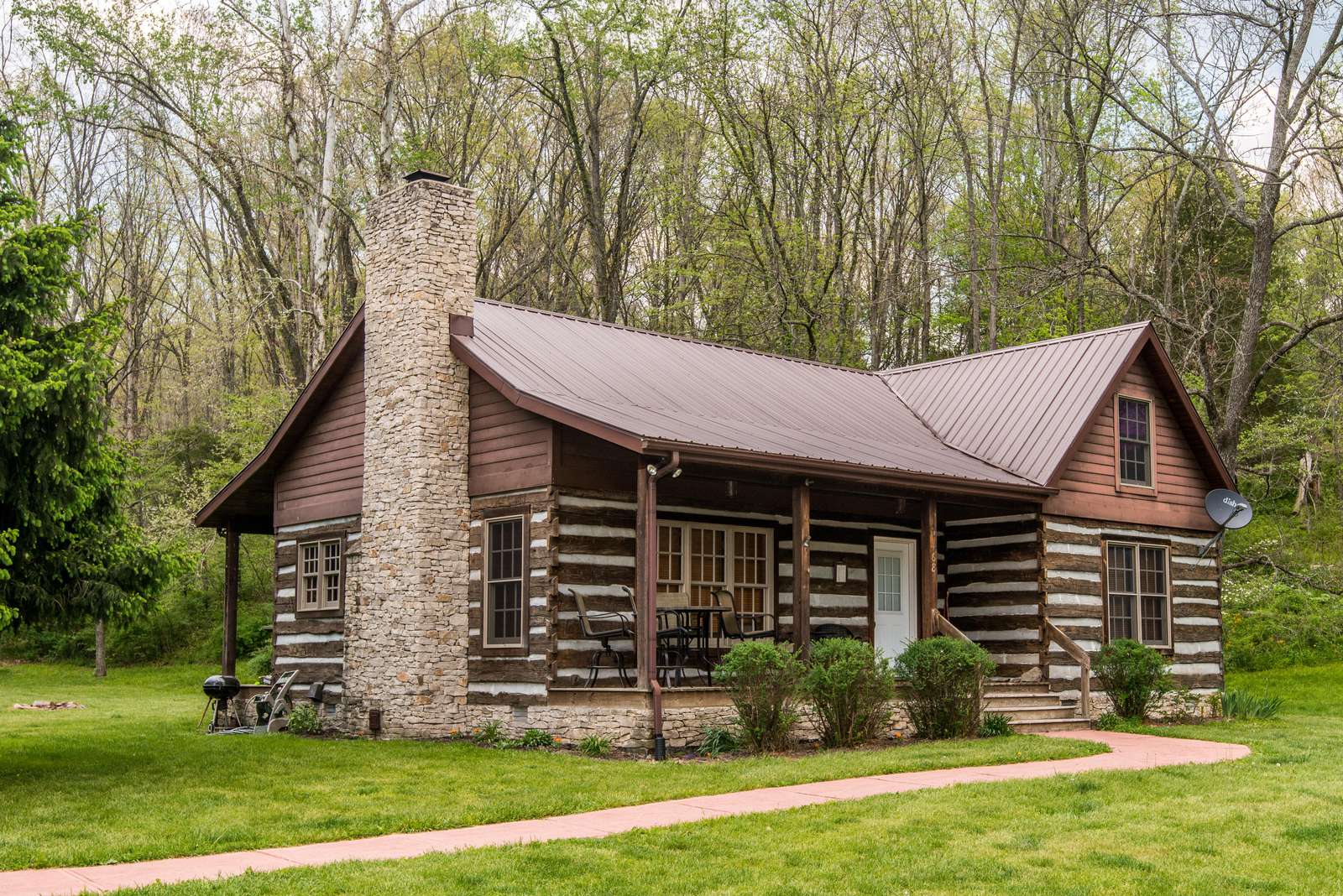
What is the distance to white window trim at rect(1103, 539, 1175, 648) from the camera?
1939 centimetres

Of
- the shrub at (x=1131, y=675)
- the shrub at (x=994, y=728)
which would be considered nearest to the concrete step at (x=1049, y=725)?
the shrub at (x=994, y=728)

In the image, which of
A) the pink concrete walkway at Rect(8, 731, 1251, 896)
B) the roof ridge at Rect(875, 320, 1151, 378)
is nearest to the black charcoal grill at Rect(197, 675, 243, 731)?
the pink concrete walkway at Rect(8, 731, 1251, 896)

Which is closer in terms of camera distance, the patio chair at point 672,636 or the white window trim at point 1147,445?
the patio chair at point 672,636

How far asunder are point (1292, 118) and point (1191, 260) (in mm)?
11537

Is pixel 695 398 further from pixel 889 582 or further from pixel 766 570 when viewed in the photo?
pixel 889 582

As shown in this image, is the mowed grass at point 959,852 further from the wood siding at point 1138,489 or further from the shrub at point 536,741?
the wood siding at point 1138,489

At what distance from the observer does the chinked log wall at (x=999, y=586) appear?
60.9 feet

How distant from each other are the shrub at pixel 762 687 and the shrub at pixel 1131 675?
618 centimetres

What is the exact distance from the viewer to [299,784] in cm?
1195

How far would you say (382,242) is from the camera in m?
17.9

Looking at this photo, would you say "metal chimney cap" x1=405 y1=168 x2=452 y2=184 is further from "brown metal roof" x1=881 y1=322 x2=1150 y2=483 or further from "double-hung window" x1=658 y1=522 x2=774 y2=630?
"brown metal roof" x1=881 y1=322 x2=1150 y2=483

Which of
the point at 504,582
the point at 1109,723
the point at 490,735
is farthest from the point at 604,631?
the point at 1109,723

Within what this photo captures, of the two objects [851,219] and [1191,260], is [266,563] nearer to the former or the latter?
[851,219]

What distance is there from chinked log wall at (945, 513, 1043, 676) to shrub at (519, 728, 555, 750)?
7.32m
